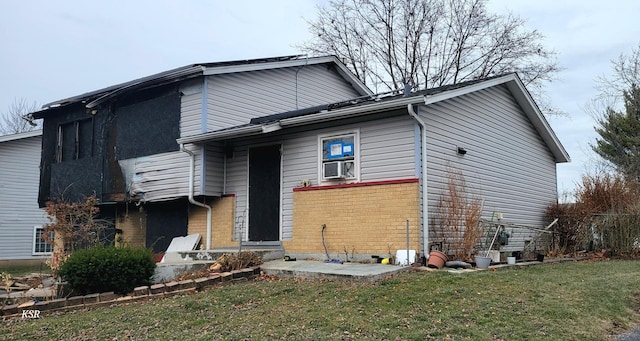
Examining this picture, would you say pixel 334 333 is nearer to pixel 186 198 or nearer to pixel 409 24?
pixel 186 198

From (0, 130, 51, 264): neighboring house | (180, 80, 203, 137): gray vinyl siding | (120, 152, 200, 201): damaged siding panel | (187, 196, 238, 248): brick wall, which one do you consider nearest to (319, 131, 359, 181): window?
(187, 196, 238, 248): brick wall

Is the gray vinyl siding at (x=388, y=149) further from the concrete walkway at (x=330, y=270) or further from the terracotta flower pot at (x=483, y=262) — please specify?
the terracotta flower pot at (x=483, y=262)

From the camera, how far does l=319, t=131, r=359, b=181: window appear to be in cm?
1164

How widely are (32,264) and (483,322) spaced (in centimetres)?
1996

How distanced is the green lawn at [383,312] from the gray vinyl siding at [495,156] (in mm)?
3232

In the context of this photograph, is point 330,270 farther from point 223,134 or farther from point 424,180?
point 223,134

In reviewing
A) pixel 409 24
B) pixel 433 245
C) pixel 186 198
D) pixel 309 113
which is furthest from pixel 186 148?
pixel 409 24

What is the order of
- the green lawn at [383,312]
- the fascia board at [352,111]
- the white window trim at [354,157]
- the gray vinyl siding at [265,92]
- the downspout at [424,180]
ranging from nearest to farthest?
the green lawn at [383,312], the fascia board at [352,111], the downspout at [424,180], the white window trim at [354,157], the gray vinyl siding at [265,92]

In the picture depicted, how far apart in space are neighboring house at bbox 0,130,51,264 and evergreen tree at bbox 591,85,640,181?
86.4 ft

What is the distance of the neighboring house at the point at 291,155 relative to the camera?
36.4ft

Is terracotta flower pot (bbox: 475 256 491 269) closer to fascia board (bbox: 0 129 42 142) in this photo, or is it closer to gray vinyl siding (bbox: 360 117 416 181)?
gray vinyl siding (bbox: 360 117 416 181)

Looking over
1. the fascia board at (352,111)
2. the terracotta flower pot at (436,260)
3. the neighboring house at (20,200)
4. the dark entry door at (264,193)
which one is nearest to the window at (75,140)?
the neighboring house at (20,200)

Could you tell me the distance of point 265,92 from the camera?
1561 cm

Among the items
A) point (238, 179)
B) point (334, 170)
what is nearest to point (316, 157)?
point (334, 170)
